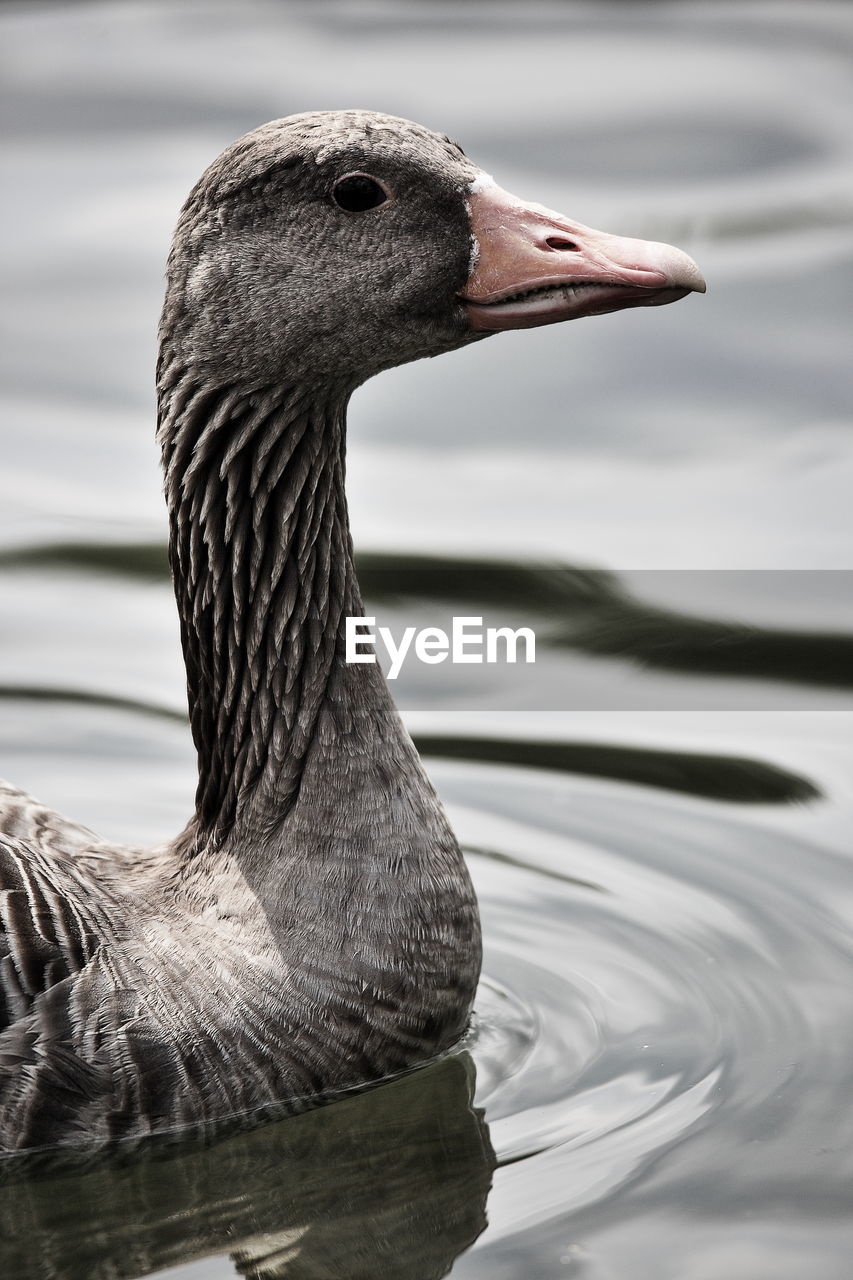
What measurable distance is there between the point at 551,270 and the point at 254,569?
138 cm

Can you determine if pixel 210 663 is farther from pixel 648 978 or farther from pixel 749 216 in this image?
pixel 749 216

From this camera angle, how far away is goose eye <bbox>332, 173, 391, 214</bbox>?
600cm

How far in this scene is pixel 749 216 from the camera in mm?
13492

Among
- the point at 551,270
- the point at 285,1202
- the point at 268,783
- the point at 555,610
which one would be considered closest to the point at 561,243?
the point at 551,270

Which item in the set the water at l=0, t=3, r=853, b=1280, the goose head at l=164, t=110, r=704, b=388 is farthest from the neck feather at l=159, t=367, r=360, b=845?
the water at l=0, t=3, r=853, b=1280

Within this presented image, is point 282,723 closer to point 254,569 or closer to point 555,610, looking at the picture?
point 254,569

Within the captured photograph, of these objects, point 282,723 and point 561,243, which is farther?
point 282,723

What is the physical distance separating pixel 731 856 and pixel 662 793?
621mm

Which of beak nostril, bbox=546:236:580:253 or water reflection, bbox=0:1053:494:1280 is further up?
beak nostril, bbox=546:236:580:253

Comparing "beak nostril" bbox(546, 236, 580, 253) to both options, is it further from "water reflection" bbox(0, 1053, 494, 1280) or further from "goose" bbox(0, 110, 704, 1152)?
"water reflection" bbox(0, 1053, 494, 1280)

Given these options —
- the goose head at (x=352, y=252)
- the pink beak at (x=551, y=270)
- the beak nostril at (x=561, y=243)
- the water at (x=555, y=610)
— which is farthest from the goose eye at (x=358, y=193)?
the water at (x=555, y=610)

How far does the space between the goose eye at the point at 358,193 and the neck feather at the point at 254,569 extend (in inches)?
23.4

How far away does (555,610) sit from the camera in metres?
9.98

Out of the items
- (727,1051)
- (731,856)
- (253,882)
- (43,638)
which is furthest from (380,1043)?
(43,638)
